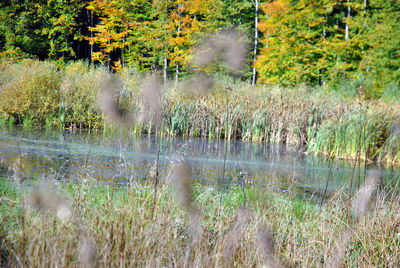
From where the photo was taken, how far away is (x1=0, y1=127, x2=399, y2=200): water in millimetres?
5535

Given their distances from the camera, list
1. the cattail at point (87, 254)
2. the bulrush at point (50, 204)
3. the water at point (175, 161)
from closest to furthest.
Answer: the cattail at point (87, 254), the bulrush at point (50, 204), the water at point (175, 161)

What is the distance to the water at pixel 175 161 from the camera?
5535 mm

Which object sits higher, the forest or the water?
the forest

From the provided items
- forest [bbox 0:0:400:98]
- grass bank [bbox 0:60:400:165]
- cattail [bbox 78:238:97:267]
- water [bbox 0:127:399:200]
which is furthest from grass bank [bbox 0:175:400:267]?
forest [bbox 0:0:400:98]

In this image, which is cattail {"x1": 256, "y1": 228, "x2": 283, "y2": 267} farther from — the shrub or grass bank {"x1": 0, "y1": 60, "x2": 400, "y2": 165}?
the shrub

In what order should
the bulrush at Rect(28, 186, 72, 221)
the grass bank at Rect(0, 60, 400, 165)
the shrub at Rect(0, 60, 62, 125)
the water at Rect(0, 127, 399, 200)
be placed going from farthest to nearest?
the grass bank at Rect(0, 60, 400, 165) < the shrub at Rect(0, 60, 62, 125) < the water at Rect(0, 127, 399, 200) < the bulrush at Rect(28, 186, 72, 221)

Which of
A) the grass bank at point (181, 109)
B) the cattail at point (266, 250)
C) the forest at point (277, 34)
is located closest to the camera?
the cattail at point (266, 250)

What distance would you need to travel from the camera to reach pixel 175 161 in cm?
471

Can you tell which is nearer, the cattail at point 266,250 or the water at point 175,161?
the cattail at point 266,250

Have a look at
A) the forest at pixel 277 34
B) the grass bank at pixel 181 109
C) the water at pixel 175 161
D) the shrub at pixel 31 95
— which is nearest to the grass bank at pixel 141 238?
the water at pixel 175 161

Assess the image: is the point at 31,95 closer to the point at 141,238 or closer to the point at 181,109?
the point at 181,109

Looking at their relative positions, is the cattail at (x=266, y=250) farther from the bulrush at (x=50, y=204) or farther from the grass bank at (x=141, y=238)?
the bulrush at (x=50, y=204)

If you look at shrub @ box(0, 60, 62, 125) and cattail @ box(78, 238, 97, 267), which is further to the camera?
shrub @ box(0, 60, 62, 125)

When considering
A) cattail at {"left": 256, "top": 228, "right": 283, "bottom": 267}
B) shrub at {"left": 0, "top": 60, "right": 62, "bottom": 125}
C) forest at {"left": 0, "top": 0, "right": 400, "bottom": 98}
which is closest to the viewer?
cattail at {"left": 256, "top": 228, "right": 283, "bottom": 267}
